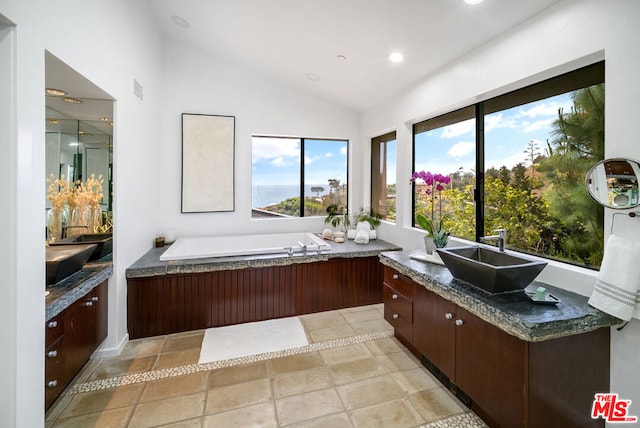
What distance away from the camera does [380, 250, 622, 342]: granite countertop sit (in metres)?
1.38

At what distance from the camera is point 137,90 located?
2.89 metres

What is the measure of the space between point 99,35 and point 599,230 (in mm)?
3661

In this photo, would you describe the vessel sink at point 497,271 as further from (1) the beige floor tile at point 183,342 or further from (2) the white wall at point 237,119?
(2) the white wall at point 237,119

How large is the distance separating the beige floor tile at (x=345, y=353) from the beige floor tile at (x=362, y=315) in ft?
1.63

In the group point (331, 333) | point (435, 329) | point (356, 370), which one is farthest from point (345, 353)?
point (435, 329)

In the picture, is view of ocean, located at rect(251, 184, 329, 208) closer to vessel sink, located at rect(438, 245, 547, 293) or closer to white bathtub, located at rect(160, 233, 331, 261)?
white bathtub, located at rect(160, 233, 331, 261)

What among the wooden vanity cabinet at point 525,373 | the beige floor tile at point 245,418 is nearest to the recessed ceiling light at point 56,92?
the beige floor tile at point 245,418

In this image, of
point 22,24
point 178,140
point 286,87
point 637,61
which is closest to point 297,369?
point 22,24

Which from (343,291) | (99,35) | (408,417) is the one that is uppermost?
(99,35)

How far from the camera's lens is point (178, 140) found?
154 inches

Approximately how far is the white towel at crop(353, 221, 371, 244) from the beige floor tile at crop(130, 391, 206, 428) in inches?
96.8

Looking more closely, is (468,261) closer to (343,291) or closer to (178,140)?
(343,291)

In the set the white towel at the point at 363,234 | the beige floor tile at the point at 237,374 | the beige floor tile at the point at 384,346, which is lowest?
the beige floor tile at the point at 237,374

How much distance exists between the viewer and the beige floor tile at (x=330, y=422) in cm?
175
